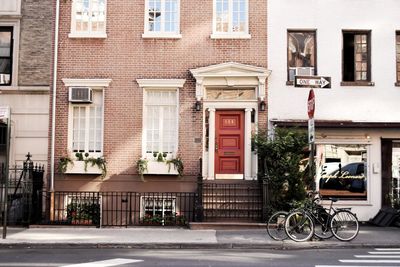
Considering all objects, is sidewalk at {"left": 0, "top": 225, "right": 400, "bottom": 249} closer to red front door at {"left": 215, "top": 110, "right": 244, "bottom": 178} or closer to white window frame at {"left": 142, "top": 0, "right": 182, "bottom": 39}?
red front door at {"left": 215, "top": 110, "right": 244, "bottom": 178}

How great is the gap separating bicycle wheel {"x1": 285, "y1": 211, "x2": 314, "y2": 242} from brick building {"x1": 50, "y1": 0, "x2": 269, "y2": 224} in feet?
13.6

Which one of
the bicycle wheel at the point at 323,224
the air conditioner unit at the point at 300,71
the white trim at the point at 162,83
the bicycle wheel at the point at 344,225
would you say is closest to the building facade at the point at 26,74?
the white trim at the point at 162,83

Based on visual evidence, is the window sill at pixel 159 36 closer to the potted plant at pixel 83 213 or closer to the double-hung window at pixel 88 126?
the double-hung window at pixel 88 126

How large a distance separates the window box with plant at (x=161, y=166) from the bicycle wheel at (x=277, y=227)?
14.4 feet

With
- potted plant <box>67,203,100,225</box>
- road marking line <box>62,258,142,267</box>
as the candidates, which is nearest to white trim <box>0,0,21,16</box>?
potted plant <box>67,203,100,225</box>

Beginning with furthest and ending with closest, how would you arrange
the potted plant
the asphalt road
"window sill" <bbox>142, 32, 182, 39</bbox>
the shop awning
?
"window sill" <bbox>142, 32, 182, 39</bbox>, the shop awning, the potted plant, the asphalt road

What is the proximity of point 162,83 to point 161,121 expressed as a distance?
123 cm

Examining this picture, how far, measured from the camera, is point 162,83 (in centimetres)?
1614

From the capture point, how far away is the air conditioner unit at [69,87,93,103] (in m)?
16.0

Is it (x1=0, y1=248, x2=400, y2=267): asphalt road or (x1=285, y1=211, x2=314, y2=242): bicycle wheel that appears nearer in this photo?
(x1=0, y1=248, x2=400, y2=267): asphalt road

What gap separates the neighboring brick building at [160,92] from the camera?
16031 mm

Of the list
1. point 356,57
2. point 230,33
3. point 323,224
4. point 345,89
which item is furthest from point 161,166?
point 356,57

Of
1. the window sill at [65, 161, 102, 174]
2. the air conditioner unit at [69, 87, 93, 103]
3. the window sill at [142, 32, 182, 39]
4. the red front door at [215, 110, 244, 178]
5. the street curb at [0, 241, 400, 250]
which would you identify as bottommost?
the street curb at [0, 241, 400, 250]

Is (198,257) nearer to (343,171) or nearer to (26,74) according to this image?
(343,171)
